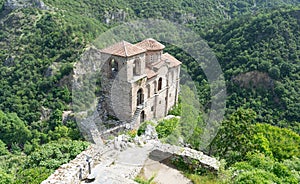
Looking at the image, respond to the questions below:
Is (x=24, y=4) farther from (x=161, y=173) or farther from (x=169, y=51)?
(x=161, y=173)

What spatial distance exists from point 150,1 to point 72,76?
26.1m

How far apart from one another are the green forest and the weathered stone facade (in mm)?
2281

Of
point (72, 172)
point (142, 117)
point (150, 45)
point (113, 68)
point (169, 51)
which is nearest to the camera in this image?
point (72, 172)

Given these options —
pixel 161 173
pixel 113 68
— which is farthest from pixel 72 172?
pixel 113 68

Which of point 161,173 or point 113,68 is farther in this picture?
point 113,68

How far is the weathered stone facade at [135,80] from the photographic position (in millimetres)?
18859

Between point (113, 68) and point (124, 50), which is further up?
point (124, 50)

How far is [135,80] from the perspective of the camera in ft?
62.5

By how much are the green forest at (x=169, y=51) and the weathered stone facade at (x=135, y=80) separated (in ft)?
7.48

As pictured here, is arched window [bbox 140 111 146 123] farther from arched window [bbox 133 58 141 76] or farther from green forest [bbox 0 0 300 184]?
arched window [bbox 133 58 141 76]

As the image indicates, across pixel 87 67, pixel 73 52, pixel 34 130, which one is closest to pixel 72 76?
pixel 87 67

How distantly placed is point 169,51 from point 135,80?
18.3 metres

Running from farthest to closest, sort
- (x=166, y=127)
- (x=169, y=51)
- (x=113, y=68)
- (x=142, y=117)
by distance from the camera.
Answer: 1. (x=169, y=51)
2. (x=142, y=117)
3. (x=113, y=68)
4. (x=166, y=127)

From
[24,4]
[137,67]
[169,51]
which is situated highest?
[24,4]
